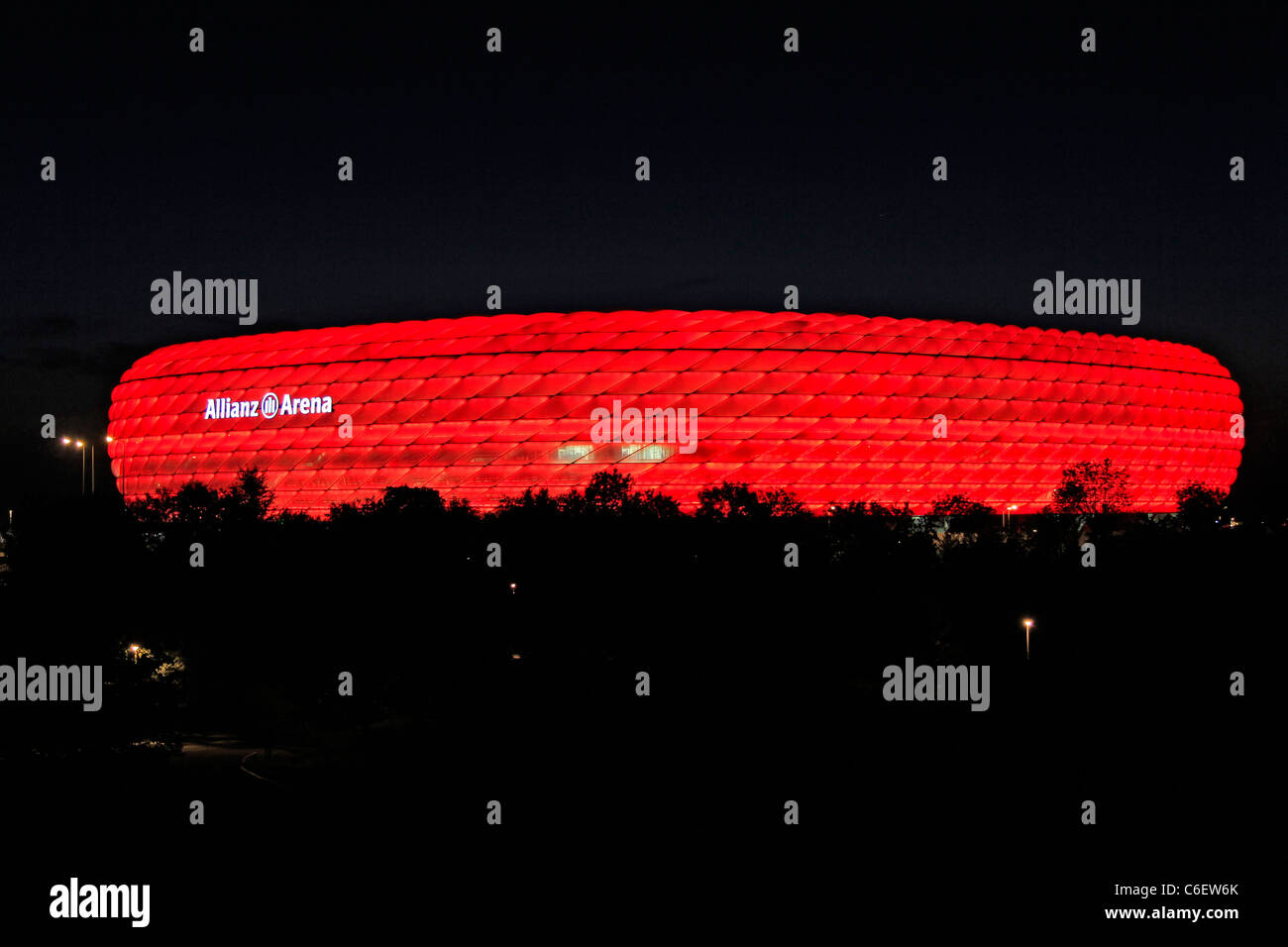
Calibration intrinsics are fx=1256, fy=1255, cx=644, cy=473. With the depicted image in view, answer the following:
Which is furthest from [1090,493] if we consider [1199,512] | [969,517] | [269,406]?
[269,406]

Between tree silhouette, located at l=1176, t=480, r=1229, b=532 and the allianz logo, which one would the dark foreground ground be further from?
the allianz logo

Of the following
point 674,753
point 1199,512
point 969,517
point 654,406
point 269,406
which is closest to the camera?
point 674,753

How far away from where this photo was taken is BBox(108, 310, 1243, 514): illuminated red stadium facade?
48.1 m

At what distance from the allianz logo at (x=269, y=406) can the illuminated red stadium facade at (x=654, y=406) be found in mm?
82

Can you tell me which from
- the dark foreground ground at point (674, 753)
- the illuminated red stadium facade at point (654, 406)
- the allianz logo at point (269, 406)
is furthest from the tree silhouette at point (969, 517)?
the allianz logo at point (269, 406)

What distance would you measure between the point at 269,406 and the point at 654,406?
16629 mm

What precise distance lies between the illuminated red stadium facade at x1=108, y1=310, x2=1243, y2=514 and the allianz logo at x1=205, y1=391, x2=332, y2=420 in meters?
0.08

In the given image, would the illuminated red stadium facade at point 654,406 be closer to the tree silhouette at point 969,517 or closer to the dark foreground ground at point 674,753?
the tree silhouette at point 969,517

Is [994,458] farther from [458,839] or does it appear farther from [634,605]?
[458,839]

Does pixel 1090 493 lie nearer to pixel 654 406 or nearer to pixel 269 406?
pixel 654 406

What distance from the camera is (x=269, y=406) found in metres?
52.4

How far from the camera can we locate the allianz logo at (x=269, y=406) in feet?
169
